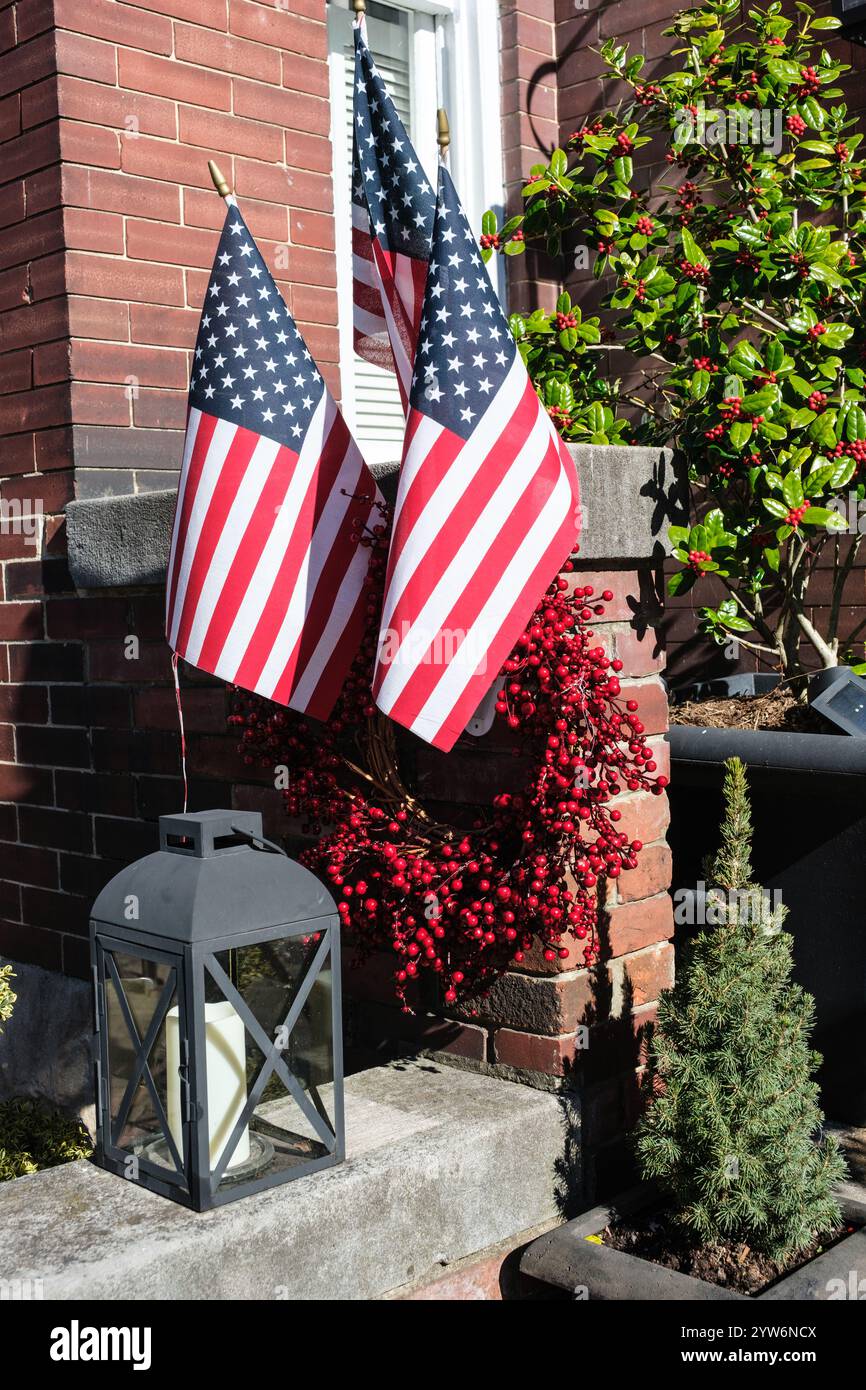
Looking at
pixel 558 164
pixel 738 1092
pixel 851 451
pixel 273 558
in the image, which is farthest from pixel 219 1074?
pixel 558 164

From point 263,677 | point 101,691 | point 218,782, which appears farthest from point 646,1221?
point 101,691

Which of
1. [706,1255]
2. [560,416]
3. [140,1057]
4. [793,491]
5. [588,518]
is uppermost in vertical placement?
[560,416]

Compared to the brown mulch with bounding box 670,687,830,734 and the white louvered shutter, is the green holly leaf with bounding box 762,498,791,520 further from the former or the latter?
the white louvered shutter

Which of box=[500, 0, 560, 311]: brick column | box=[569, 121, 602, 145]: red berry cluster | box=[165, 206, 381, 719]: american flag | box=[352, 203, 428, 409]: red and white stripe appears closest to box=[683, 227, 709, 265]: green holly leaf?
box=[569, 121, 602, 145]: red berry cluster

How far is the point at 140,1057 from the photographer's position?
2.24 metres

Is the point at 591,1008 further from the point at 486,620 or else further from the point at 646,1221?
the point at 486,620

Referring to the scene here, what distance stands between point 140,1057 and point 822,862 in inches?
65.8

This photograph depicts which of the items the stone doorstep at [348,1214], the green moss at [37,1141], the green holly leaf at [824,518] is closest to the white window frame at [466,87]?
the green holly leaf at [824,518]

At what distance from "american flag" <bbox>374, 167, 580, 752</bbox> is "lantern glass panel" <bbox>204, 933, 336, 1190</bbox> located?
1.56 ft

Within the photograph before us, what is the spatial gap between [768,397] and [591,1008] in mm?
1646

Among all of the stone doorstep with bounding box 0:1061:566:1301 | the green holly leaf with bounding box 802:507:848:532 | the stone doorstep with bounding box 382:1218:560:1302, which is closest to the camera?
the stone doorstep with bounding box 0:1061:566:1301

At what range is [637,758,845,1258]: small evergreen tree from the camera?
2.26 meters

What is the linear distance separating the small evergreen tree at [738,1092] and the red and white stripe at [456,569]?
0.50 metres

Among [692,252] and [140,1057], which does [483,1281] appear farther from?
[692,252]
